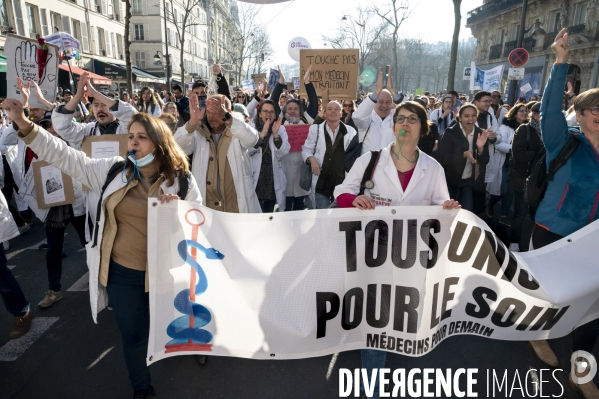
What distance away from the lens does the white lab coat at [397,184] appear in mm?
2691

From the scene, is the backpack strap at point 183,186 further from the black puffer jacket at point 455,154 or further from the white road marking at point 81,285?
the black puffer jacket at point 455,154

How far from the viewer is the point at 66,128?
384 cm

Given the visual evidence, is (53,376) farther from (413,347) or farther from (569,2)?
(569,2)

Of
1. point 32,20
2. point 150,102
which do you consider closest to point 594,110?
point 150,102

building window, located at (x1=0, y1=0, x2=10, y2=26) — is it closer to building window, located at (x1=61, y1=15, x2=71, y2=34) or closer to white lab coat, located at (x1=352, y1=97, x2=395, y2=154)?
building window, located at (x1=61, y1=15, x2=71, y2=34)

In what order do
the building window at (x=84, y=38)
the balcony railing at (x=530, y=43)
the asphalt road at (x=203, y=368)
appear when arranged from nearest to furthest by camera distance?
the asphalt road at (x=203, y=368) < the balcony railing at (x=530, y=43) < the building window at (x=84, y=38)

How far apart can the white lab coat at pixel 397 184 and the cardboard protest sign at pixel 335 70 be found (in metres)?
5.86

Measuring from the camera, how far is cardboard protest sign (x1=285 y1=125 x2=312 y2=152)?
5652mm

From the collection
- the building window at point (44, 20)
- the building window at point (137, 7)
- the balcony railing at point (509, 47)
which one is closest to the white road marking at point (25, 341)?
the building window at point (44, 20)

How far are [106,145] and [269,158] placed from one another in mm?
1848

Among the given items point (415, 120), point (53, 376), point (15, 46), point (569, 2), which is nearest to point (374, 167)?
point (415, 120)

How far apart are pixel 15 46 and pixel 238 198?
2.76 metres

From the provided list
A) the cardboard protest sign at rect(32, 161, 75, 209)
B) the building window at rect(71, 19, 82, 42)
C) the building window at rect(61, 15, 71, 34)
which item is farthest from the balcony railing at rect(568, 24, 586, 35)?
the building window at rect(71, 19, 82, 42)

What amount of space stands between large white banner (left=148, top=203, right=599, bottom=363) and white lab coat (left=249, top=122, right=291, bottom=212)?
236 cm
